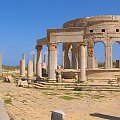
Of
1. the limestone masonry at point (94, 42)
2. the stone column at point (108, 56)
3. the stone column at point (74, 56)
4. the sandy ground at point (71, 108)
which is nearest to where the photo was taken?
the sandy ground at point (71, 108)

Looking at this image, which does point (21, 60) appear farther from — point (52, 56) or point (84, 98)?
point (84, 98)

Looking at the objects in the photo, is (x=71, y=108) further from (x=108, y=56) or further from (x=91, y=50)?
(x=91, y=50)

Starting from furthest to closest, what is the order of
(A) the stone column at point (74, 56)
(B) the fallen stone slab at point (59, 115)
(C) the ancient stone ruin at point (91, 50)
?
(A) the stone column at point (74, 56) → (C) the ancient stone ruin at point (91, 50) → (B) the fallen stone slab at point (59, 115)

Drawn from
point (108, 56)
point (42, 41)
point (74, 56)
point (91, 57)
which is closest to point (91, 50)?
point (91, 57)

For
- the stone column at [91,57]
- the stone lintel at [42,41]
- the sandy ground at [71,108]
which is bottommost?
the sandy ground at [71,108]

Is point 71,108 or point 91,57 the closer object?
point 71,108

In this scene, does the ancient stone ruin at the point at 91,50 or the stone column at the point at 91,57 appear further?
the stone column at the point at 91,57

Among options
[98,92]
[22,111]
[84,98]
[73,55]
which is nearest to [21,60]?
[73,55]

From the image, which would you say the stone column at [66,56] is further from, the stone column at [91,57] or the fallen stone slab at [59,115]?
the fallen stone slab at [59,115]

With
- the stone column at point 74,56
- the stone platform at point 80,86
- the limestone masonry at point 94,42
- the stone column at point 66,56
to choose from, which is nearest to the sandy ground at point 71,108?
the stone platform at point 80,86

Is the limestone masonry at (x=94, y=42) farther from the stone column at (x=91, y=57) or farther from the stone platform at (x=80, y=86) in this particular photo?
the stone platform at (x=80, y=86)

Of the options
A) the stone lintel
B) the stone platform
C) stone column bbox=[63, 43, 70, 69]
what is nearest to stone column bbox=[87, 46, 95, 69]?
stone column bbox=[63, 43, 70, 69]

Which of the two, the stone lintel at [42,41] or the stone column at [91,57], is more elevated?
the stone lintel at [42,41]

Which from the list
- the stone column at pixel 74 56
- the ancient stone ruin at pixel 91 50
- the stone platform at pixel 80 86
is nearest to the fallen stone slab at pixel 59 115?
the stone platform at pixel 80 86
